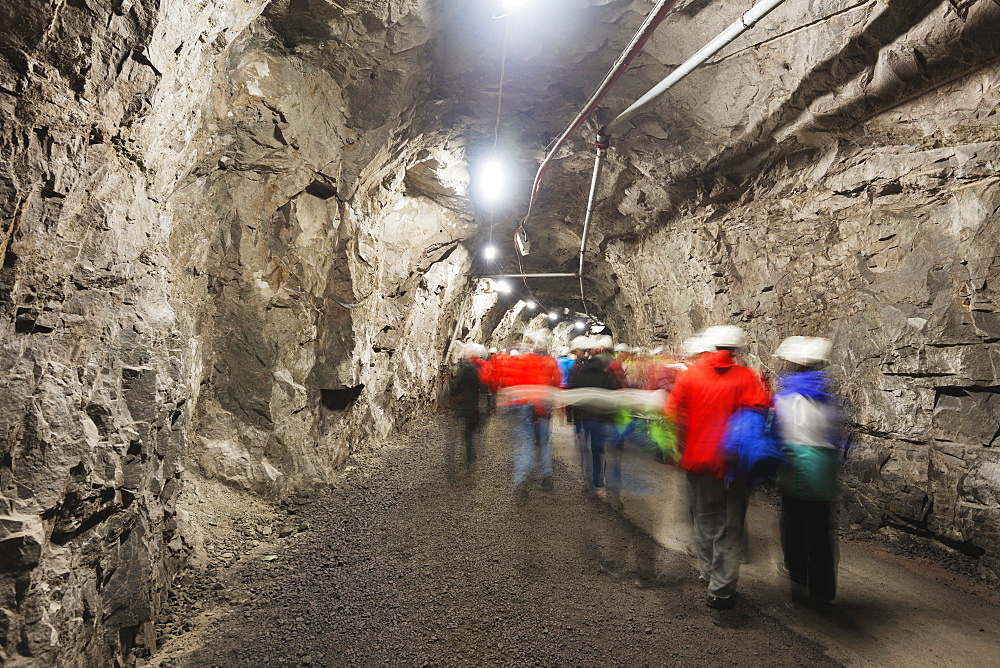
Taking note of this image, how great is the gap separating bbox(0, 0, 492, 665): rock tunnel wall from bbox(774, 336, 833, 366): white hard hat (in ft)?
14.4

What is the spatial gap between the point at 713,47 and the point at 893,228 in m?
2.90

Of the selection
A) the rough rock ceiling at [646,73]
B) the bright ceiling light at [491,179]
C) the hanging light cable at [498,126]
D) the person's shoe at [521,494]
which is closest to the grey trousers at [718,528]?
the person's shoe at [521,494]

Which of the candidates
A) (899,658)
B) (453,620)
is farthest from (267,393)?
(899,658)

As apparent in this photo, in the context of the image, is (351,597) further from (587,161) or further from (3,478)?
(587,161)

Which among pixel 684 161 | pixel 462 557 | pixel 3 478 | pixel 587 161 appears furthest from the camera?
pixel 587 161

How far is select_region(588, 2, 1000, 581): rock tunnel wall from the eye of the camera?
12.5 ft

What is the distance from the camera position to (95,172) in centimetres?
218

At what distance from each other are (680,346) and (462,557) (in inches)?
257

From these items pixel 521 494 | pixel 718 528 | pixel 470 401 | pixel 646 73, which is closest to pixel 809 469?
pixel 718 528

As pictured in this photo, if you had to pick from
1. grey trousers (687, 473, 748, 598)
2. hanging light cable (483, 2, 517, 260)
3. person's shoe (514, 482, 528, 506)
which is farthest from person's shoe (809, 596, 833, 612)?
hanging light cable (483, 2, 517, 260)

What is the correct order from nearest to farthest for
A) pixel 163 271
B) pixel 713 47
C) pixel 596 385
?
pixel 163 271 → pixel 713 47 → pixel 596 385

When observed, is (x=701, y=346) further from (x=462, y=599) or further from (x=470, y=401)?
(x=470, y=401)

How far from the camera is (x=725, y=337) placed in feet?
10.2

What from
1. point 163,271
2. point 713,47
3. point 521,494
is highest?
point 713,47
